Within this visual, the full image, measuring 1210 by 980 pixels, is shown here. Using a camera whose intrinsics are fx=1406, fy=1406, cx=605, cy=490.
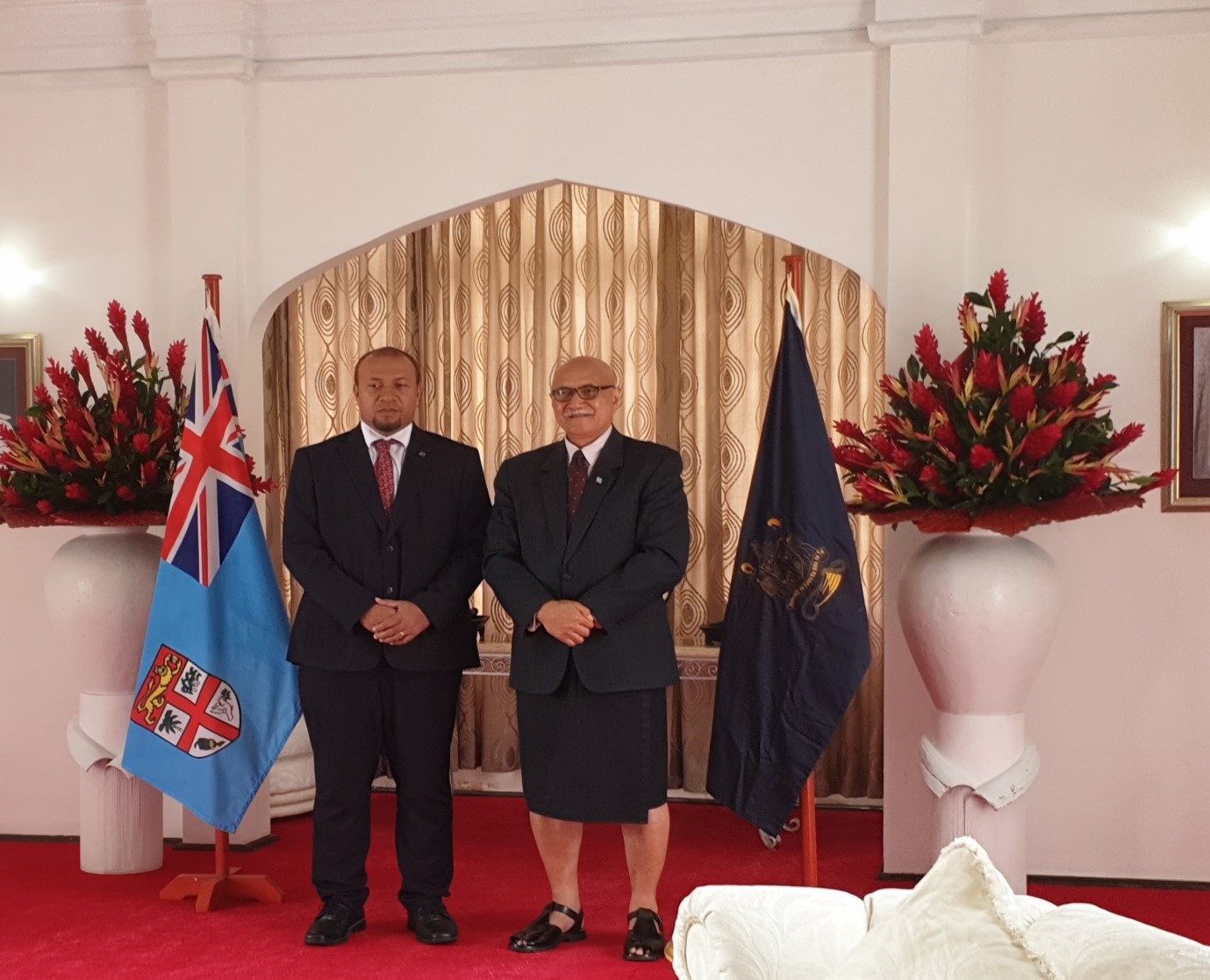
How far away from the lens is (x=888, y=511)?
4418 mm

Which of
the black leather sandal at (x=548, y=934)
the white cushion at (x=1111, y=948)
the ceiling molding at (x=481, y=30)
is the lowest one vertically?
the black leather sandal at (x=548, y=934)

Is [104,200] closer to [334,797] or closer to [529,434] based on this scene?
[529,434]

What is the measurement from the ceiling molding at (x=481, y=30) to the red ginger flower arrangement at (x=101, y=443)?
1232 mm

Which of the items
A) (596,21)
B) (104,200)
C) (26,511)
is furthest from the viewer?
(104,200)

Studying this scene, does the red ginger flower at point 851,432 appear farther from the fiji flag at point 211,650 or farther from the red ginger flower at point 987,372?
the fiji flag at point 211,650

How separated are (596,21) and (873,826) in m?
3.45

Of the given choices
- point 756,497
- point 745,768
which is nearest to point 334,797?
point 745,768

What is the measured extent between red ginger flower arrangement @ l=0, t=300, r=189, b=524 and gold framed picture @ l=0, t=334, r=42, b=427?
62 cm

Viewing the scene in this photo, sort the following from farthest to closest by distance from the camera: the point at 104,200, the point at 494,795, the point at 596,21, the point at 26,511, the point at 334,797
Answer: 1. the point at 494,795
2. the point at 104,200
3. the point at 596,21
4. the point at 26,511
5. the point at 334,797

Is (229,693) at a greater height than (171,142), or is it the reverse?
(171,142)

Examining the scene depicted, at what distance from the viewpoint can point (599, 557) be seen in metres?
4.16

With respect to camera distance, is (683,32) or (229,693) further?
(683,32)

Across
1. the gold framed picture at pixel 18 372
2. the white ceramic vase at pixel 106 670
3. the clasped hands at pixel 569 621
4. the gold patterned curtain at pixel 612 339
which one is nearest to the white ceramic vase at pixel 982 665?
the clasped hands at pixel 569 621

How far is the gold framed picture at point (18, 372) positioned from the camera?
18.4 feet
